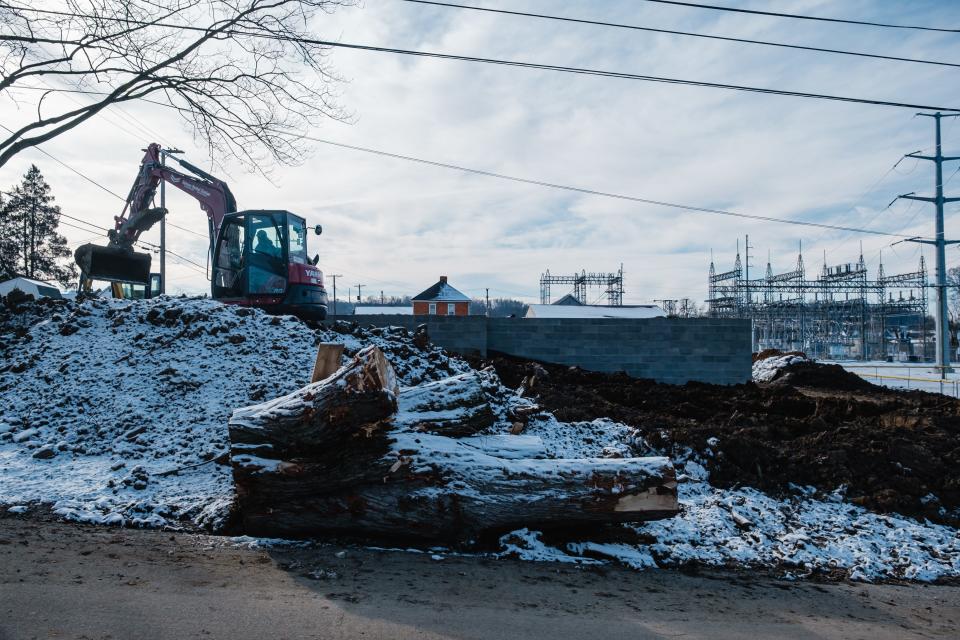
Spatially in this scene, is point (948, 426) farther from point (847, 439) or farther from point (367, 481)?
point (367, 481)

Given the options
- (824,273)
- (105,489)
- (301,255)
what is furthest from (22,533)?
(824,273)

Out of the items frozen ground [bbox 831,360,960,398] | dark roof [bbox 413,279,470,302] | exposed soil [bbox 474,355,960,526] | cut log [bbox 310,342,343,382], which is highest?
dark roof [bbox 413,279,470,302]

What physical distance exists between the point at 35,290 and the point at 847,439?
1419 inches

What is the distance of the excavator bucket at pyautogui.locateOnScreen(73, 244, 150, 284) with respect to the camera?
41.7 feet

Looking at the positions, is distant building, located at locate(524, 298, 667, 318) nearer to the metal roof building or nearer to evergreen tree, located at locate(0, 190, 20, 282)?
the metal roof building

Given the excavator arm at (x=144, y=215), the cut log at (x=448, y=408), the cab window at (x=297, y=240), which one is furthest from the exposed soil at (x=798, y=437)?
the excavator arm at (x=144, y=215)

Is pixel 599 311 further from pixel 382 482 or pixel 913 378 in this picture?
pixel 382 482

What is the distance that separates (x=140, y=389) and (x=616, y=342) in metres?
8.86

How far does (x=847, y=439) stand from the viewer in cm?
674

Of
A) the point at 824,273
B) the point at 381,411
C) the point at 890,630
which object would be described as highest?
the point at 824,273

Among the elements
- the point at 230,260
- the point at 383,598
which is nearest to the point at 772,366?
the point at 230,260

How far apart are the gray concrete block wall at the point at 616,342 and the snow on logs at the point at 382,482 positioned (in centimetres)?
737

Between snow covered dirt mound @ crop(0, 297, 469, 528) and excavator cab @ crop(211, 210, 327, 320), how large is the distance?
1.67m

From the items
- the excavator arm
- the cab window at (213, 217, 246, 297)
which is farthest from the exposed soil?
the excavator arm
